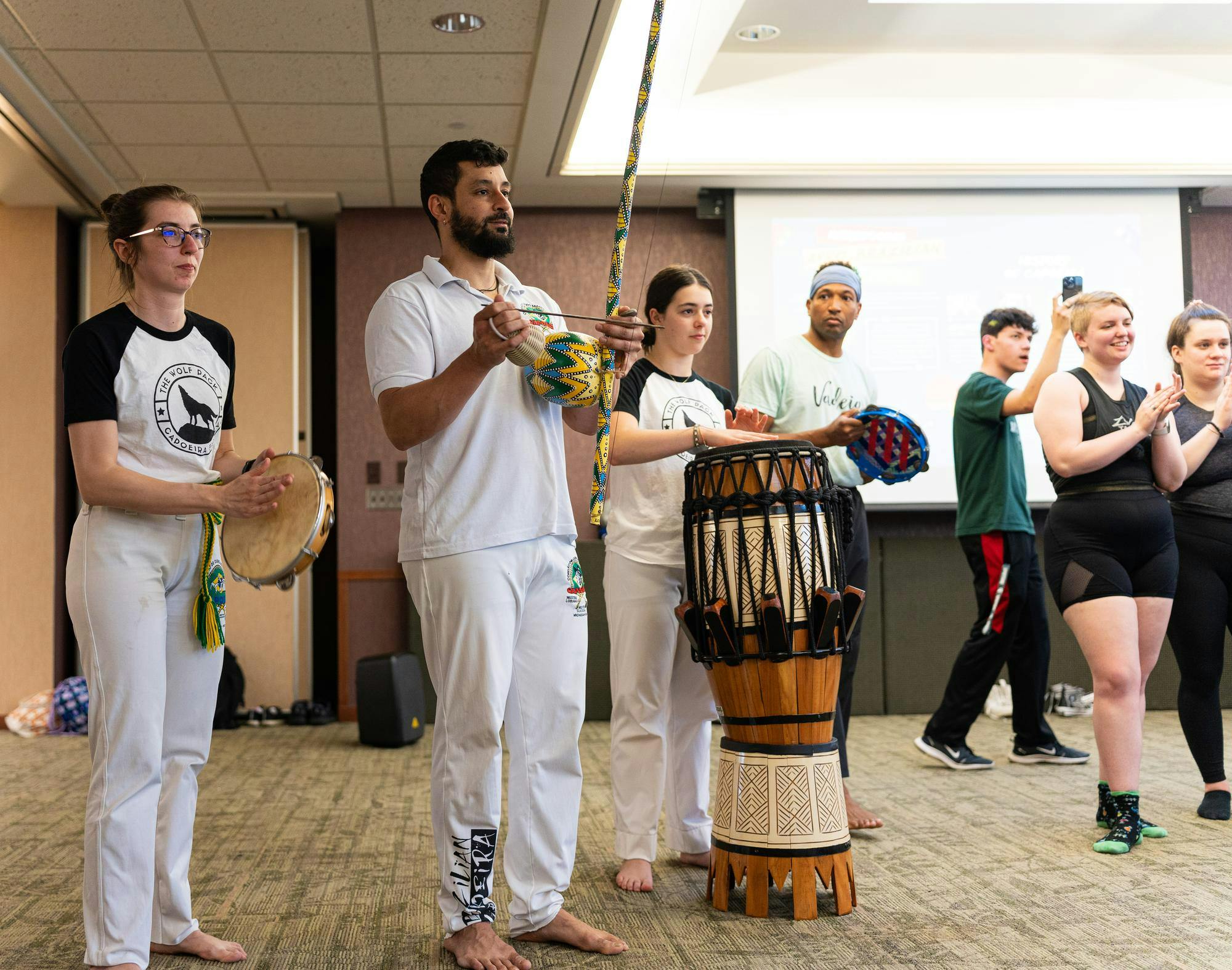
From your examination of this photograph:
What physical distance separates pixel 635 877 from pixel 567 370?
128 centimetres

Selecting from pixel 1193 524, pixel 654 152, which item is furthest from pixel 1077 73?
pixel 1193 524

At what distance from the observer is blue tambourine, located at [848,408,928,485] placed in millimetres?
2840

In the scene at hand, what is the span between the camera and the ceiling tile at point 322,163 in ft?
17.9

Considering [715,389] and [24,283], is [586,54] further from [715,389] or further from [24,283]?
[24,283]

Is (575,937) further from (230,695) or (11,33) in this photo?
(230,695)

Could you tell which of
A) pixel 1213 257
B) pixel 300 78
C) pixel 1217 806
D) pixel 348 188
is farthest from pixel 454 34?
pixel 1213 257

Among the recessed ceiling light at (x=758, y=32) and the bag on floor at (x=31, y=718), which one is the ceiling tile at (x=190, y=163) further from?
the bag on floor at (x=31, y=718)

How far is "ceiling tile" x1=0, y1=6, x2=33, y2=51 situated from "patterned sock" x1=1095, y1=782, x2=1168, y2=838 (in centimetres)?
449

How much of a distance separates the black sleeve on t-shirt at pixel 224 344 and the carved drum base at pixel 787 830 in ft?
4.48

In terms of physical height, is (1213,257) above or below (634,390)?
above

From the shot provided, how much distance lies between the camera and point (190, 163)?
5.56 meters

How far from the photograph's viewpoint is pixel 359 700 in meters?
5.21

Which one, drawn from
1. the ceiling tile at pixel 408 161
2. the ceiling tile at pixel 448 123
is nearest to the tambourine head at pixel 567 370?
the ceiling tile at pixel 448 123

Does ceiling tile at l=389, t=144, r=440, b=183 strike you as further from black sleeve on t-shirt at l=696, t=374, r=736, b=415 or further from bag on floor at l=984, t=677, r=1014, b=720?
bag on floor at l=984, t=677, r=1014, b=720
